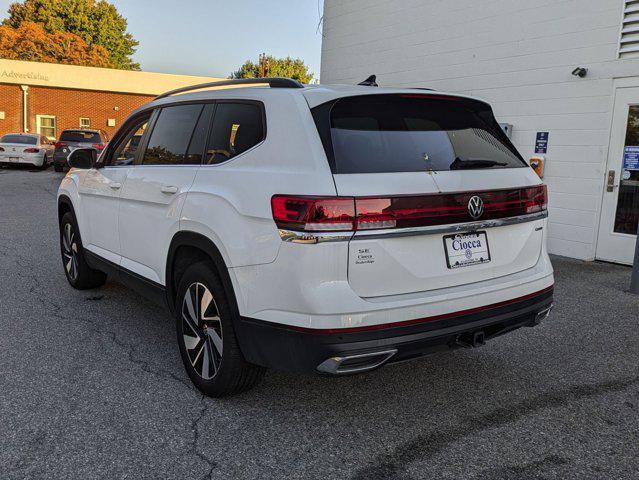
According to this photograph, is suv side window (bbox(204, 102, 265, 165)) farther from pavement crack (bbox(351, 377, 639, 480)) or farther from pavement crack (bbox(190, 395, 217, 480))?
pavement crack (bbox(351, 377, 639, 480))

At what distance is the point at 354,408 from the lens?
3336 millimetres

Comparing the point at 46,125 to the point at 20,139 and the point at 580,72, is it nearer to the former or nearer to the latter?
the point at 20,139

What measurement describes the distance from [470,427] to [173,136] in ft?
8.71

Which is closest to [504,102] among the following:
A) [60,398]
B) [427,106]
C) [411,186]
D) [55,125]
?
[427,106]

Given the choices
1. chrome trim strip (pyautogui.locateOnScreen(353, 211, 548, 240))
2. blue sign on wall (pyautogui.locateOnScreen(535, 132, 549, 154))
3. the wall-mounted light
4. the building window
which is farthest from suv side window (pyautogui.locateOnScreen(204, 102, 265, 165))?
the building window

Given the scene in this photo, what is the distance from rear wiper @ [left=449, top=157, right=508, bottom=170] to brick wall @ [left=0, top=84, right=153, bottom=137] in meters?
29.2

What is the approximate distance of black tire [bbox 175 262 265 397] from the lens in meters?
3.11

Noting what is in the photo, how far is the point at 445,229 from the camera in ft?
9.39

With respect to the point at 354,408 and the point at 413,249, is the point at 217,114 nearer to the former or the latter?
the point at 413,249

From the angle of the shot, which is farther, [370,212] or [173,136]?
[173,136]

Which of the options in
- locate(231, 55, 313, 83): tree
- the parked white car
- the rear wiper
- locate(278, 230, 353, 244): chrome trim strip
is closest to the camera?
locate(278, 230, 353, 244): chrome trim strip

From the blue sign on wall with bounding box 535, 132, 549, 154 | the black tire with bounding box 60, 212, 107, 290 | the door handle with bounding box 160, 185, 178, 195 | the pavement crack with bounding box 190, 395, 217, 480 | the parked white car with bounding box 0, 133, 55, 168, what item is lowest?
the pavement crack with bounding box 190, 395, 217, 480

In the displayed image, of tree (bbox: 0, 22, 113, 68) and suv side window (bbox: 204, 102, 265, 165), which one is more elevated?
tree (bbox: 0, 22, 113, 68)

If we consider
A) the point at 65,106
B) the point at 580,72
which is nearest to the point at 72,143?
the point at 65,106
